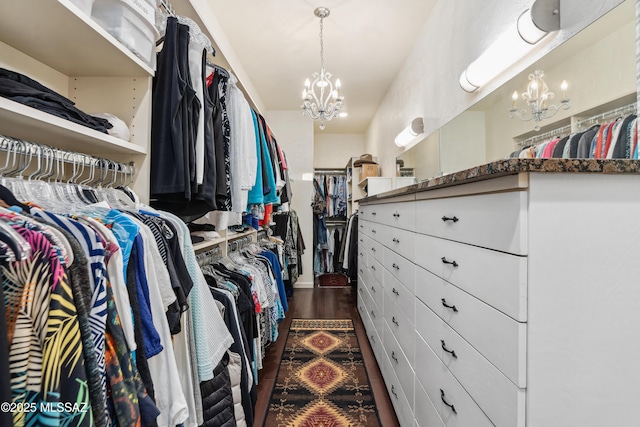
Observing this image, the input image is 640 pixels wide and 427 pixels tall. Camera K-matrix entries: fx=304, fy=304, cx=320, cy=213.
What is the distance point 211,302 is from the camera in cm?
109

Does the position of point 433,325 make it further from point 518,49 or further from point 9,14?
point 9,14

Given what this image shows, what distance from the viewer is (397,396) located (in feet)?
5.17

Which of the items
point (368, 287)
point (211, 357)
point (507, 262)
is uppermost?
point (507, 262)

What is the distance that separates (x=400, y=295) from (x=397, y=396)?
1.75ft

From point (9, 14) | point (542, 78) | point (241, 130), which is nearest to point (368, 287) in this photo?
point (241, 130)

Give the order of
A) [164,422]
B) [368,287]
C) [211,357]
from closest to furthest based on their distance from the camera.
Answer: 1. [164,422]
2. [211,357]
3. [368,287]

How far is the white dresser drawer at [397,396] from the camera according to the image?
1385 millimetres

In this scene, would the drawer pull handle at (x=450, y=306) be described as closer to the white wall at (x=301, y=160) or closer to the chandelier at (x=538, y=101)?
the chandelier at (x=538, y=101)

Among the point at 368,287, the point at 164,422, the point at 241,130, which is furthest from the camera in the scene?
the point at 368,287

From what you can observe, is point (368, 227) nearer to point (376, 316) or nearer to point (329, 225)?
point (376, 316)

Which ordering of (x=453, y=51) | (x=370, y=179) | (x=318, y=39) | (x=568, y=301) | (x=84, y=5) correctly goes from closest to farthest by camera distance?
(x=568, y=301) → (x=84, y=5) → (x=453, y=51) → (x=318, y=39) → (x=370, y=179)

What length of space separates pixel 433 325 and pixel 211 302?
0.80 m

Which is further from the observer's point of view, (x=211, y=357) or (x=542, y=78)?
(x=542, y=78)

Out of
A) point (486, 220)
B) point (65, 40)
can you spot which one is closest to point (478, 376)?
point (486, 220)
